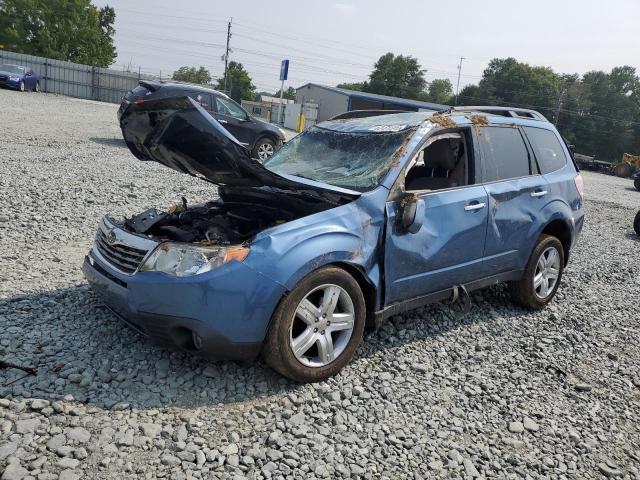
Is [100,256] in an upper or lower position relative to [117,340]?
upper

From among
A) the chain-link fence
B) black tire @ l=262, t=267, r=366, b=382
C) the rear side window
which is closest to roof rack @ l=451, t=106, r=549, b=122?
black tire @ l=262, t=267, r=366, b=382

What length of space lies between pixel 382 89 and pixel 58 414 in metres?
91.0

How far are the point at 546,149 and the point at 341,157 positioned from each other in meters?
2.31

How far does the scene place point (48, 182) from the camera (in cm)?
797

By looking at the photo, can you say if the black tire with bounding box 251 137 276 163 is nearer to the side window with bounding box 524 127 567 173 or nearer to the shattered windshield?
the shattered windshield

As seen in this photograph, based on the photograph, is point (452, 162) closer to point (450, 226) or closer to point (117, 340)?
point (450, 226)

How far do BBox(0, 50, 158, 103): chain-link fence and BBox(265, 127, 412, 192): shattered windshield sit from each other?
33946 mm

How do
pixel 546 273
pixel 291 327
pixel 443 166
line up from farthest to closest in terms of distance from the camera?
pixel 546 273, pixel 443 166, pixel 291 327

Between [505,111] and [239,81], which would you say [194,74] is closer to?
[239,81]

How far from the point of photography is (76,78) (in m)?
37.8

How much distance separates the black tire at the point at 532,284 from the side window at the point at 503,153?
710 mm

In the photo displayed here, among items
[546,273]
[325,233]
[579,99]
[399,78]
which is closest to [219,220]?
[325,233]

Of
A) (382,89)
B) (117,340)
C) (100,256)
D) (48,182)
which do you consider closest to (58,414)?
(117,340)

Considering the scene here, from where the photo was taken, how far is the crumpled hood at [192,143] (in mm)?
3520
